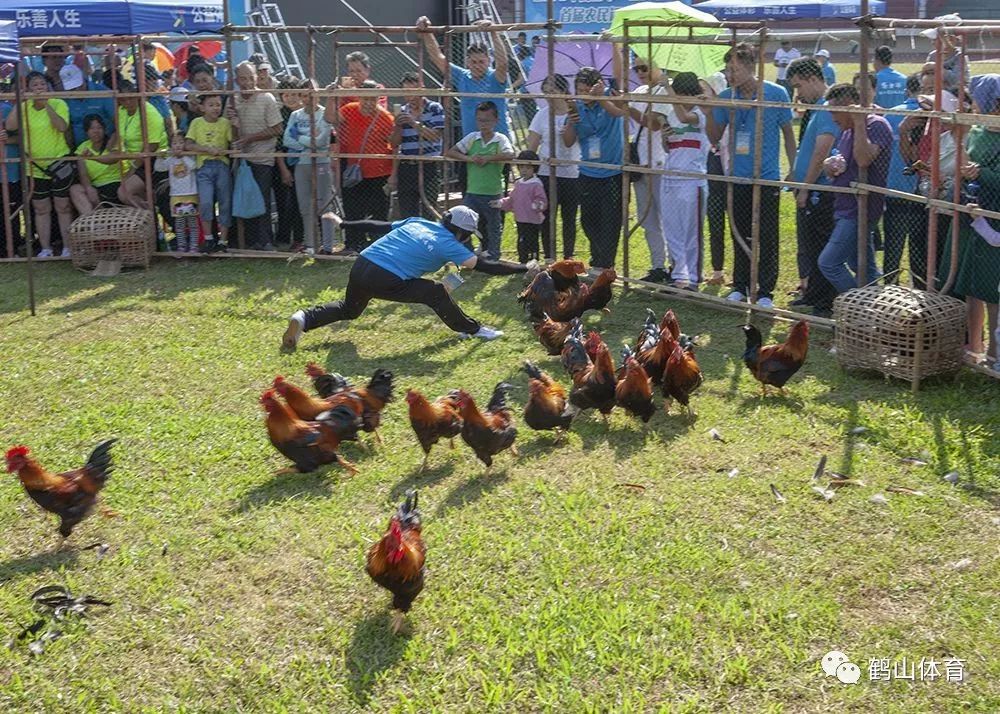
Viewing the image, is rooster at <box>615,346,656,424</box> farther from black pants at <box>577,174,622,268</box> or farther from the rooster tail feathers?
black pants at <box>577,174,622,268</box>

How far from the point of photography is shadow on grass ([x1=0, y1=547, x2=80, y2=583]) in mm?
6176

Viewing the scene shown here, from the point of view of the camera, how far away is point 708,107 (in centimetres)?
1050

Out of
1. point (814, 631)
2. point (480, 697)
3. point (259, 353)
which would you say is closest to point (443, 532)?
point (480, 697)

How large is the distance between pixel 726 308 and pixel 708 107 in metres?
1.92

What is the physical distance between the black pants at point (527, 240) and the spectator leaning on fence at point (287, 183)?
2986 mm

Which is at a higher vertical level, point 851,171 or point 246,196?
point 851,171

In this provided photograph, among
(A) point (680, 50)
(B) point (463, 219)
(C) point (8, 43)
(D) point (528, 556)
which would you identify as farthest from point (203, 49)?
(D) point (528, 556)

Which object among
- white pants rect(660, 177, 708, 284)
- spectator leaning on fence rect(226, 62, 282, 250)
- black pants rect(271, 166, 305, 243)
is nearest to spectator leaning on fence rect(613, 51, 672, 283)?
white pants rect(660, 177, 708, 284)

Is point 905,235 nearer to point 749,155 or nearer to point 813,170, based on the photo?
point 813,170

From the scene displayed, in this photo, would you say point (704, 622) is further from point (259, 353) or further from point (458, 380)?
point (259, 353)

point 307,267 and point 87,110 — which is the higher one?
point 87,110

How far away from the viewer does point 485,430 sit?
23.0ft

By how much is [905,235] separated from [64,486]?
711 centimetres

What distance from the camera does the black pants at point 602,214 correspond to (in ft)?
38.6
